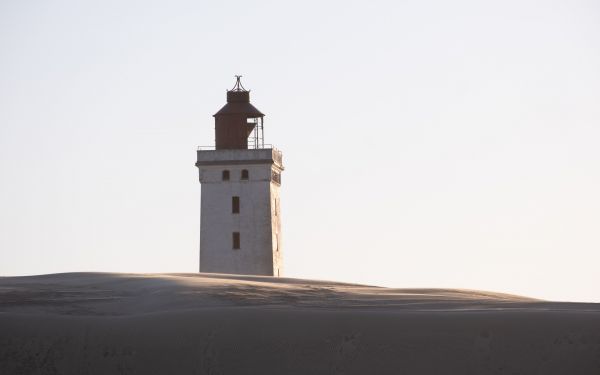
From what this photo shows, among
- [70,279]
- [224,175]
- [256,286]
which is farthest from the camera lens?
[224,175]

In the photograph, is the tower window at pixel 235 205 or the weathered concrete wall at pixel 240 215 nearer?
the weathered concrete wall at pixel 240 215

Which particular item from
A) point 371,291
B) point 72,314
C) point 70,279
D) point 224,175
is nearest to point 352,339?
point 72,314

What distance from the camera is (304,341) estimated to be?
18969mm

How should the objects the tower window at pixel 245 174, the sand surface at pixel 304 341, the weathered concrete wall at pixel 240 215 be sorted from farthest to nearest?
the tower window at pixel 245 174
the weathered concrete wall at pixel 240 215
the sand surface at pixel 304 341

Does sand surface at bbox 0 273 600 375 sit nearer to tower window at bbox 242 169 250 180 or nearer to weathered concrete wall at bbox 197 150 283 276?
weathered concrete wall at bbox 197 150 283 276

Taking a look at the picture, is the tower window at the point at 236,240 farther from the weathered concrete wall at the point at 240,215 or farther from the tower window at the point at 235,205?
the tower window at the point at 235,205

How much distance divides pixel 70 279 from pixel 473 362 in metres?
10.6

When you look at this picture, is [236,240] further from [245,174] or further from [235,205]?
[245,174]

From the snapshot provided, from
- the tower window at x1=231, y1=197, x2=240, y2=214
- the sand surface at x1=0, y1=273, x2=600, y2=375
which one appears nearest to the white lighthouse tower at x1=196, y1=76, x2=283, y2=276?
the tower window at x1=231, y1=197, x2=240, y2=214

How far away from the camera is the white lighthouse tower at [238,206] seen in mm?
52469

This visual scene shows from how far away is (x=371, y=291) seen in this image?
25.2m

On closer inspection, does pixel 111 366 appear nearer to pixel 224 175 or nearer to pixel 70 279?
pixel 70 279

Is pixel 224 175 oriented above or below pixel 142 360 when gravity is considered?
above

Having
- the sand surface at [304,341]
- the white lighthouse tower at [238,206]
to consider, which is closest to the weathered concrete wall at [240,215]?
the white lighthouse tower at [238,206]
